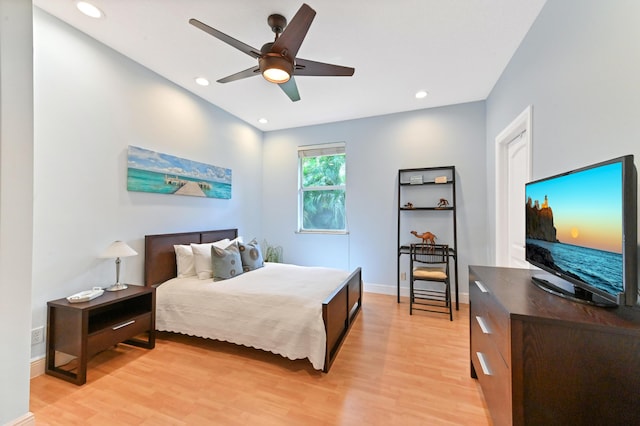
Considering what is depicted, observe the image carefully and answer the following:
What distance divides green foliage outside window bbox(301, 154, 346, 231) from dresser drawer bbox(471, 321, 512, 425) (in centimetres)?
289

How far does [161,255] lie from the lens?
9.34 ft

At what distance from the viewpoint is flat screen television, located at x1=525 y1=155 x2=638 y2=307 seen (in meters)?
0.91

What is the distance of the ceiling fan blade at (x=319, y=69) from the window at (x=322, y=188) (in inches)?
88.2

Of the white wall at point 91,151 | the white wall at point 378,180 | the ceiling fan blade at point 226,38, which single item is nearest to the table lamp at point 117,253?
the white wall at point 91,151

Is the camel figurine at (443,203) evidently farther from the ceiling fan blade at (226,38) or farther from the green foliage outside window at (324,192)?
the ceiling fan blade at (226,38)

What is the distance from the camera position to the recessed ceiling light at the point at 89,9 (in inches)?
75.4

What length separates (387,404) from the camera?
5.56 ft

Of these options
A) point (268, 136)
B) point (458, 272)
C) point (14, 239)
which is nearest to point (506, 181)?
point (458, 272)

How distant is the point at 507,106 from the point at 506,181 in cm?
83

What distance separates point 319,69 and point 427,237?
2.67m

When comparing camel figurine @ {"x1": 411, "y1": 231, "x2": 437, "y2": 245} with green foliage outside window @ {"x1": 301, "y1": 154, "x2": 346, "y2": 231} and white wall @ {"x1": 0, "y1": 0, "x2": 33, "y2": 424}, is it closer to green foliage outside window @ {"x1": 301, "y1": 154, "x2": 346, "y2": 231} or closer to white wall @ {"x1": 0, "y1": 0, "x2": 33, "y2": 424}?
green foliage outside window @ {"x1": 301, "y1": 154, "x2": 346, "y2": 231}

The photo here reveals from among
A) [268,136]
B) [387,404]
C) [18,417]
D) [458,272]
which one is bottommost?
[387,404]

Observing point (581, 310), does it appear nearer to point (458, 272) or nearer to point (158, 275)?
point (458, 272)

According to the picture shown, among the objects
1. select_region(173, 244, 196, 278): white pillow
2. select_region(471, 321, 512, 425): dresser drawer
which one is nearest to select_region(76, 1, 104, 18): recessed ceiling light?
select_region(173, 244, 196, 278): white pillow
